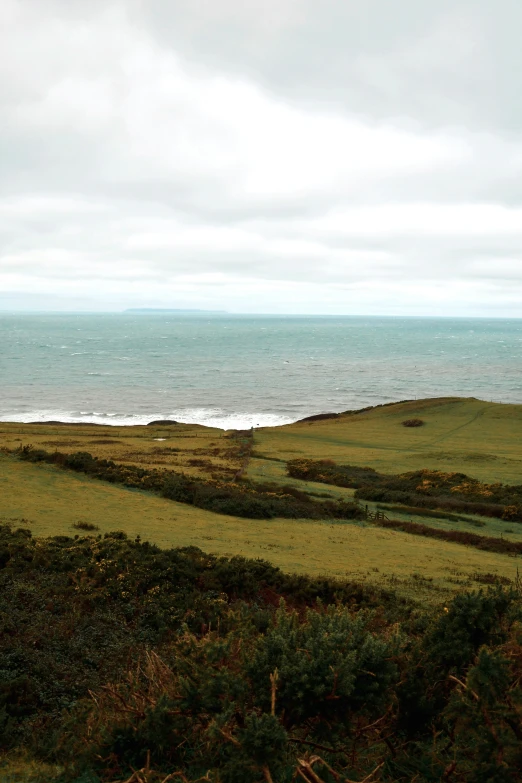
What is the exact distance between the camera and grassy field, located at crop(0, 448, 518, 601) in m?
20.1

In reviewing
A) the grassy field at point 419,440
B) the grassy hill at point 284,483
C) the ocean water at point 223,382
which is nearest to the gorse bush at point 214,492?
the grassy hill at point 284,483

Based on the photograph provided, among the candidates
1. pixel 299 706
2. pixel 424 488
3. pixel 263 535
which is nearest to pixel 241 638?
pixel 299 706

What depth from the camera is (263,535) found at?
24.0m

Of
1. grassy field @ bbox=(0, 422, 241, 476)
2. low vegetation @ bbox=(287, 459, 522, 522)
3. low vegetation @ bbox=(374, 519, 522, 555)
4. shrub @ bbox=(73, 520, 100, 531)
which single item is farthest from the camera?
grassy field @ bbox=(0, 422, 241, 476)

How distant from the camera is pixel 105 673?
39.9ft

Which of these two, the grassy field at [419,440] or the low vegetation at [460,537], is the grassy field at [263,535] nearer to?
the low vegetation at [460,537]

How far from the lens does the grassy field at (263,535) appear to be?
20.1 meters

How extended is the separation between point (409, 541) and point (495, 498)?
1043 cm

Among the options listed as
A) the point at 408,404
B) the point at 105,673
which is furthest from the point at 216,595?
the point at 408,404

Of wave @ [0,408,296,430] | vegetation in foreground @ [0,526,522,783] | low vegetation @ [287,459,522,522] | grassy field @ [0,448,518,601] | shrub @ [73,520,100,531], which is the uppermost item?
vegetation in foreground @ [0,526,522,783]

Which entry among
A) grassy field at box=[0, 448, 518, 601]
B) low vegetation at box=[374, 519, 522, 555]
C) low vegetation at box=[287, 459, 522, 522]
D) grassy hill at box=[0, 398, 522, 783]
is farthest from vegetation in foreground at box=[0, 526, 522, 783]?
low vegetation at box=[287, 459, 522, 522]

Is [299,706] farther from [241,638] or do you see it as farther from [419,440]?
[419,440]

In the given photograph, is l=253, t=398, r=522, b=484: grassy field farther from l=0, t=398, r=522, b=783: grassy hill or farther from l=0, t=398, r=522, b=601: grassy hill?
l=0, t=398, r=522, b=783: grassy hill

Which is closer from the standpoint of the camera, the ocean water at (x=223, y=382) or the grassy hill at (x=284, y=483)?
the grassy hill at (x=284, y=483)
